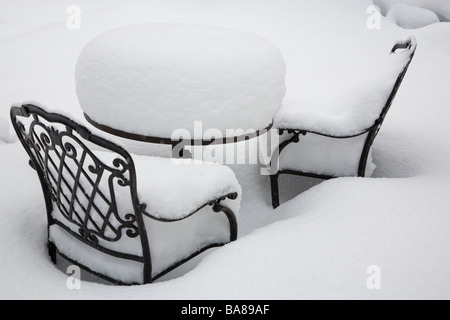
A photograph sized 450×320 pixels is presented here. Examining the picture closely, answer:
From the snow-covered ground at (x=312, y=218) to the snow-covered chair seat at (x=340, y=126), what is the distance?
0.52 ft

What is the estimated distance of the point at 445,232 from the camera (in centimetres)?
167

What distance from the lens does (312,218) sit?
5.81 feet

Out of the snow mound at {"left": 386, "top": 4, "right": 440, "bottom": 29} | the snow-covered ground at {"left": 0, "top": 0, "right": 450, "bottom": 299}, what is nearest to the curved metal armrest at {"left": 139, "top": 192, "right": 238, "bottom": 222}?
the snow-covered ground at {"left": 0, "top": 0, "right": 450, "bottom": 299}

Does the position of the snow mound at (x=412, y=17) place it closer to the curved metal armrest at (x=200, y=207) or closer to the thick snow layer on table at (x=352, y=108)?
the thick snow layer on table at (x=352, y=108)

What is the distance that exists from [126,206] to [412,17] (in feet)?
19.1

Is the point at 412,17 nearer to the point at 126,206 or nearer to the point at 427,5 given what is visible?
the point at 427,5

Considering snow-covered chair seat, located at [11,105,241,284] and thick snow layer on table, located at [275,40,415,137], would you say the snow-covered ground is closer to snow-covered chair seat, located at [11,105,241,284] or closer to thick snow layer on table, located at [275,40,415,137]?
snow-covered chair seat, located at [11,105,241,284]

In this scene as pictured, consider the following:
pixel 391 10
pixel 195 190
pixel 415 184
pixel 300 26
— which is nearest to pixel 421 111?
pixel 415 184

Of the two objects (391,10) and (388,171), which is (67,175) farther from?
(391,10)

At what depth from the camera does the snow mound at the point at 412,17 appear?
19.7 feet

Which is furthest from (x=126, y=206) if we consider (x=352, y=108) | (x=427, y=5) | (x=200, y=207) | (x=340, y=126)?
(x=427, y=5)

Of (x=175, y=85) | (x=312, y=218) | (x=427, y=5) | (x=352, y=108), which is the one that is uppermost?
(x=175, y=85)

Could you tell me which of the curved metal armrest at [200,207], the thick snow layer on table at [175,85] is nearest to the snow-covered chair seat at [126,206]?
the curved metal armrest at [200,207]

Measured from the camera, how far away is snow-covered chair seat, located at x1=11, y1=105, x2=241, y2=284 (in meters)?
1.35
